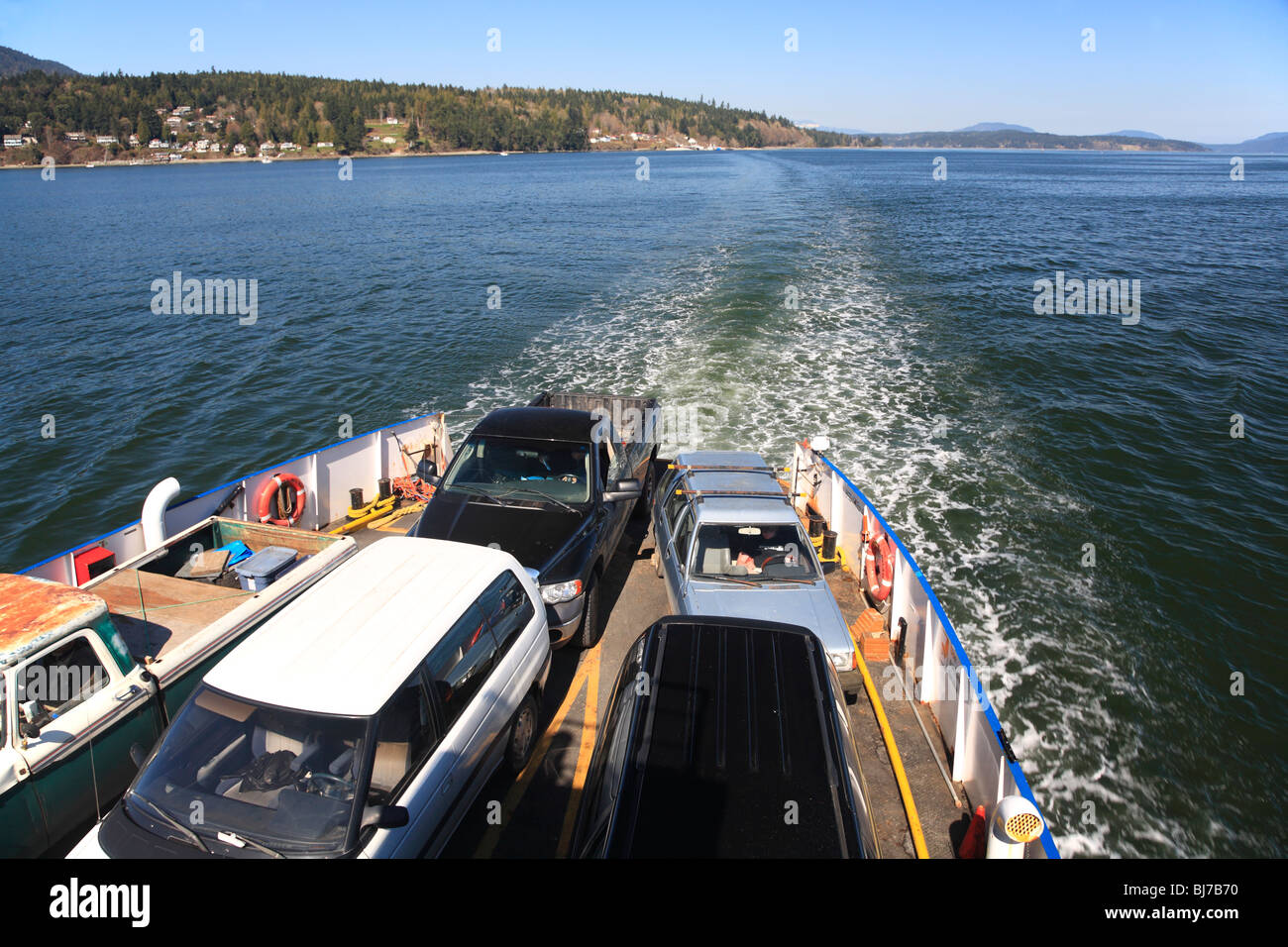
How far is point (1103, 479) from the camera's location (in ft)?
48.9

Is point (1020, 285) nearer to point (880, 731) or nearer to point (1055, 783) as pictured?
point (1055, 783)

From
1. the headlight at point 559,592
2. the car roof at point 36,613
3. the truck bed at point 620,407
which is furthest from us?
the truck bed at point 620,407

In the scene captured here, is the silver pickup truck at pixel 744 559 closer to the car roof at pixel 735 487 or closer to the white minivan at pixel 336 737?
the car roof at pixel 735 487

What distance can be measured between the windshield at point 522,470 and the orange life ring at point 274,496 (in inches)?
94.5

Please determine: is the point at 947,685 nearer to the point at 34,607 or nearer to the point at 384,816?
the point at 384,816

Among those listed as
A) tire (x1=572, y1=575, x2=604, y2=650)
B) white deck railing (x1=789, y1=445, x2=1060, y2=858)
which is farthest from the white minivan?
white deck railing (x1=789, y1=445, x2=1060, y2=858)

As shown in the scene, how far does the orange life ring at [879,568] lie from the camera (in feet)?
26.5

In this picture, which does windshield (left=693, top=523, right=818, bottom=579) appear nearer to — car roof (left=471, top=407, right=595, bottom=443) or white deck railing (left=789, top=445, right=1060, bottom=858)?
white deck railing (left=789, top=445, right=1060, bottom=858)

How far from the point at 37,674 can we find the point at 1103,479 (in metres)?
17.3

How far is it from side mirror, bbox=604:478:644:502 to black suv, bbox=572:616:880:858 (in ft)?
10.2

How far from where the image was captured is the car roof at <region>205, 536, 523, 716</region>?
4215 mm

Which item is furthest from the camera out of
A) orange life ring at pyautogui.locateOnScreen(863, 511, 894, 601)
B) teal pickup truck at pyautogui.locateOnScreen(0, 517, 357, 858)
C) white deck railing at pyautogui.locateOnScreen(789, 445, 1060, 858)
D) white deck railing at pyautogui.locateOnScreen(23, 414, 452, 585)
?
orange life ring at pyautogui.locateOnScreen(863, 511, 894, 601)

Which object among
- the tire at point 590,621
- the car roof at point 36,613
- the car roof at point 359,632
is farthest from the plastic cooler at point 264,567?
the tire at point 590,621
